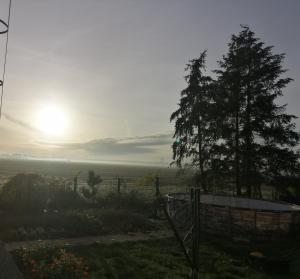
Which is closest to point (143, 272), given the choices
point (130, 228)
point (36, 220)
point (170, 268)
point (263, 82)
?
point (170, 268)

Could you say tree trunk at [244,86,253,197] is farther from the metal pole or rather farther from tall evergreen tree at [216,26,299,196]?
the metal pole

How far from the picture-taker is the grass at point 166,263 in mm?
9562

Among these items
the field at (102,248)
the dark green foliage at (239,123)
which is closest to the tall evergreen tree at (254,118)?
the dark green foliage at (239,123)

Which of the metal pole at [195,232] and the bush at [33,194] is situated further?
the bush at [33,194]

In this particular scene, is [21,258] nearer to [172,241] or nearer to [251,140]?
[172,241]

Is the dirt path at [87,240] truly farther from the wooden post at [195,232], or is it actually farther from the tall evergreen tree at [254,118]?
the tall evergreen tree at [254,118]

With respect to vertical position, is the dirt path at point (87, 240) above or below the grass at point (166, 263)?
above

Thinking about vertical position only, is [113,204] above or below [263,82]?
below

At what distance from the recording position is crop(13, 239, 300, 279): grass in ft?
31.4

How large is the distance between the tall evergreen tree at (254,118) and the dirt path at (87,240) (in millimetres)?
12795

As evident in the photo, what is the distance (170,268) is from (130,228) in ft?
17.3

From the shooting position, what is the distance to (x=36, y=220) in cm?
1469

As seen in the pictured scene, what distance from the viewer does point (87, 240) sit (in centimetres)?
1289

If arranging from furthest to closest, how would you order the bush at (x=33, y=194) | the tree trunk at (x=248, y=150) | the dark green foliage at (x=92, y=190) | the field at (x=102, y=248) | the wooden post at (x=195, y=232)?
the tree trunk at (x=248, y=150) < the dark green foliage at (x=92, y=190) < the bush at (x=33, y=194) < the field at (x=102, y=248) < the wooden post at (x=195, y=232)
